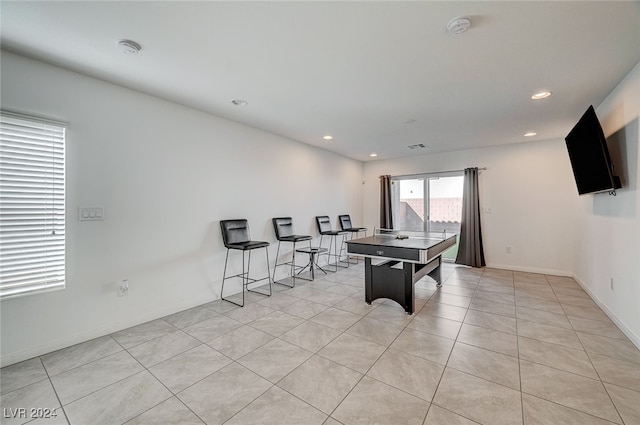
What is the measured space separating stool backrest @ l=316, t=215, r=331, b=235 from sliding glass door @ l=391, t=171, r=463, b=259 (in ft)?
6.77

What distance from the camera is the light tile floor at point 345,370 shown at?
1.67m

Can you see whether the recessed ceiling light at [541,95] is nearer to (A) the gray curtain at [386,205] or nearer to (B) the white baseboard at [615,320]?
(B) the white baseboard at [615,320]

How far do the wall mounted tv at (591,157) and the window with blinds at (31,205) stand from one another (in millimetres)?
5142

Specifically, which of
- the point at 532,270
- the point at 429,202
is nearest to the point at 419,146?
the point at 429,202

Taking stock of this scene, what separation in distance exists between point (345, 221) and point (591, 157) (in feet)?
13.9

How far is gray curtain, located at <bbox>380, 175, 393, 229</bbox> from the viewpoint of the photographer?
671cm

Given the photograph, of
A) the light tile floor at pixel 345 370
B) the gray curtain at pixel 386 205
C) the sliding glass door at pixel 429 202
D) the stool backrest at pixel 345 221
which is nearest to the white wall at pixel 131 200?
the light tile floor at pixel 345 370

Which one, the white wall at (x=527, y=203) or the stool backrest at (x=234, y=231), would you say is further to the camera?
the white wall at (x=527, y=203)

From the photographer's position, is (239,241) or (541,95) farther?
(239,241)

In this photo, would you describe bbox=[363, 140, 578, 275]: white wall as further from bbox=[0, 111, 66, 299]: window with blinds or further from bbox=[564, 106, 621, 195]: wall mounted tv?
bbox=[0, 111, 66, 299]: window with blinds

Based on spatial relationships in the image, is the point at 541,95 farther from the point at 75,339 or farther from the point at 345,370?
the point at 75,339

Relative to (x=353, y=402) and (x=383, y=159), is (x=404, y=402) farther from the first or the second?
(x=383, y=159)

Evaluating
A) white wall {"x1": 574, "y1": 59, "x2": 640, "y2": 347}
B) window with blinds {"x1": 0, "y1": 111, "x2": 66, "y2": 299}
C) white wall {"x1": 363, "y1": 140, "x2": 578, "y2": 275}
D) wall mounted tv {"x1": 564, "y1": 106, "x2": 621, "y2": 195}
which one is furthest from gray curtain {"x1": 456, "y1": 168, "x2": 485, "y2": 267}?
window with blinds {"x1": 0, "y1": 111, "x2": 66, "y2": 299}

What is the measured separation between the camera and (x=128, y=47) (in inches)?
83.5
